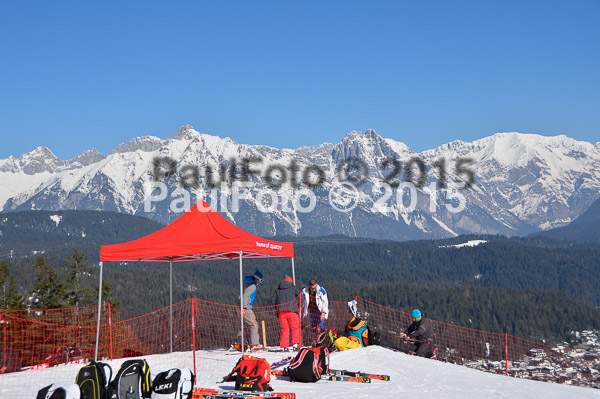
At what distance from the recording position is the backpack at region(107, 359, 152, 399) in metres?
8.90

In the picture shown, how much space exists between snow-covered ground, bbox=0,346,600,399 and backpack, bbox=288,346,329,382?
16cm

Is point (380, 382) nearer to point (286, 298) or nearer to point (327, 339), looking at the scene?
point (327, 339)

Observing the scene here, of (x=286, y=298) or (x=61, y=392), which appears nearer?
(x=61, y=392)

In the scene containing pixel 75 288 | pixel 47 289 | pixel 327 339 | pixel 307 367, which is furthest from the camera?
pixel 75 288

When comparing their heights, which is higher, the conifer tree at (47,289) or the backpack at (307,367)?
the conifer tree at (47,289)

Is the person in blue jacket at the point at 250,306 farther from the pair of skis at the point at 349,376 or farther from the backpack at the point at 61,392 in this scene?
the backpack at the point at 61,392

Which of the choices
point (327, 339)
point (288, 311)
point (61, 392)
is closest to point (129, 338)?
point (288, 311)

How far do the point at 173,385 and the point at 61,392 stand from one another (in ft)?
4.95

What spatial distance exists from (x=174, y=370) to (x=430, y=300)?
16061 centimetres

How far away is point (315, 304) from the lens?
55.2 feet

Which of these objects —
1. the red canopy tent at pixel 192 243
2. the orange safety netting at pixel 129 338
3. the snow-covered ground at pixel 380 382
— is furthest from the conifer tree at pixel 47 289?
the snow-covered ground at pixel 380 382

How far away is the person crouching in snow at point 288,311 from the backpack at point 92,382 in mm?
8088

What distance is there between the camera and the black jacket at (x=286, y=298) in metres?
16.7

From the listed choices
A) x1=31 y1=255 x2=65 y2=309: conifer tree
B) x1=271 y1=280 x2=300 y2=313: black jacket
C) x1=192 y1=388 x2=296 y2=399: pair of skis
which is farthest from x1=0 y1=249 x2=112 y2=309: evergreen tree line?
x1=192 y1=388 x2=296 y2=399: pair of skis
